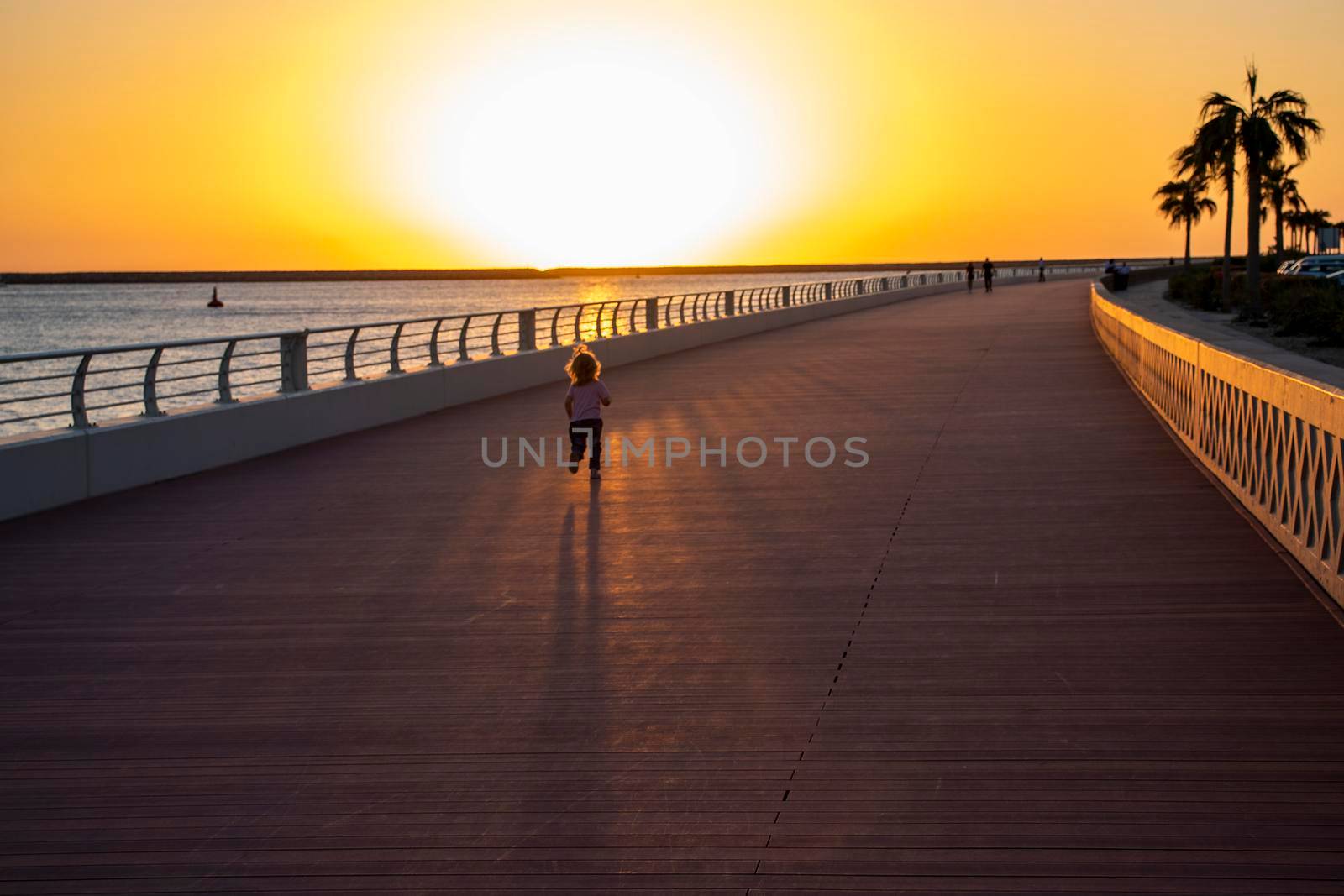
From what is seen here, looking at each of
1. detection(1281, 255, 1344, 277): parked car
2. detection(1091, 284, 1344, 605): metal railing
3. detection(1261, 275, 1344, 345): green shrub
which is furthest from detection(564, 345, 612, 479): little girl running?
detection(1281, 255, 1344, 277): parked car

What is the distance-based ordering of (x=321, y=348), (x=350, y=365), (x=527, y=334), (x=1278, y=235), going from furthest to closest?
(x=1278, y=235), (x=321, y=348), (x=527, y=334), (x=350, y=365)

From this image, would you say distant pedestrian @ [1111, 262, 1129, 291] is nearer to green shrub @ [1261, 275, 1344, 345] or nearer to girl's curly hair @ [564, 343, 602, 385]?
green shrub @ [1261, 275, 1344, 345]

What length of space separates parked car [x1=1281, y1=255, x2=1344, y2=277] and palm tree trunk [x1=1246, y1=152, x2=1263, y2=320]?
17636 millimetres

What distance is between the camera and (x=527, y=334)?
2588cm

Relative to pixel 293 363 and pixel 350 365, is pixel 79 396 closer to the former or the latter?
pixel 293 363

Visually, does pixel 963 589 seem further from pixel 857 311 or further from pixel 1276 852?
pixel 857 311

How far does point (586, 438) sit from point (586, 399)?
49 cm

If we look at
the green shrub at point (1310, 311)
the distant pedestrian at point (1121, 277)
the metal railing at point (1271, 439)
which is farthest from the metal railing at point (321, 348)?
the green shrub at point (1310, 311)

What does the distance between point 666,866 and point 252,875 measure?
4.15 feet

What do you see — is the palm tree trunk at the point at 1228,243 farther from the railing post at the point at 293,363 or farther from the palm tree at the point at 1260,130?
the railing post at the point at 293,363

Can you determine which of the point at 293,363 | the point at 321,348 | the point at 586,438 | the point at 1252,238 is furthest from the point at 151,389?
the point at 1252,238

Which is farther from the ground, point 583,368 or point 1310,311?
point 1310,311

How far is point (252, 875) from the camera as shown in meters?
4.53

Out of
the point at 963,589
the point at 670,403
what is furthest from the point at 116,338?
the point at 963,589
